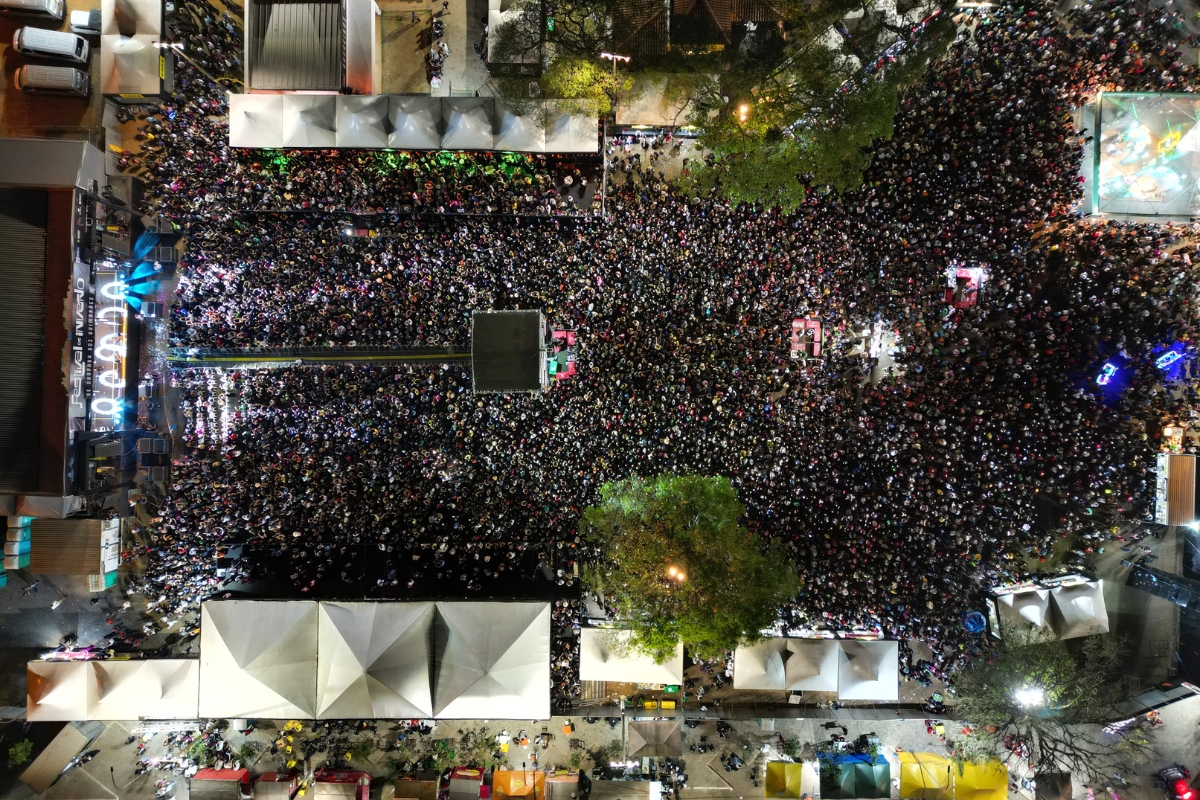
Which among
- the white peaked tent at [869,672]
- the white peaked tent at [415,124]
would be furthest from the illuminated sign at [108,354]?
the white peaked tent at [869,672]

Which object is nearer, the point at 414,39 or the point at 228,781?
the point at 228,781

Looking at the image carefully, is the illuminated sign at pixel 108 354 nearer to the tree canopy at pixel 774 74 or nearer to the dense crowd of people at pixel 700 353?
the dense crowd of people at pixel 700 353

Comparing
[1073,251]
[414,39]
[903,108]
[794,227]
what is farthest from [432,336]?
[1073,251]

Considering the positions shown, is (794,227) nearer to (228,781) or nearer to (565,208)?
(565,208)

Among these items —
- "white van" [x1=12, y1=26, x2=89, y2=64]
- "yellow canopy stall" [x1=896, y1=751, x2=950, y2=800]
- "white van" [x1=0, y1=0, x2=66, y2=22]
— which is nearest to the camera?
"white van" [x1=12, y1=26, x2=89, y2=64]

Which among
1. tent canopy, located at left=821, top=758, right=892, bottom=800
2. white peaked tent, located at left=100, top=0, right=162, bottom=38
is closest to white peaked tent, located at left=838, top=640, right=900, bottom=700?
tent canopy, located at left=821, top=758, right=892, bottom=800

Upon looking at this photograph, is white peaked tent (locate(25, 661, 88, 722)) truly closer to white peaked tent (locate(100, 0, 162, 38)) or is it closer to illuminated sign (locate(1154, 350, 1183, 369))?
white peaked tent (locate(100, 0, 162, 38))
